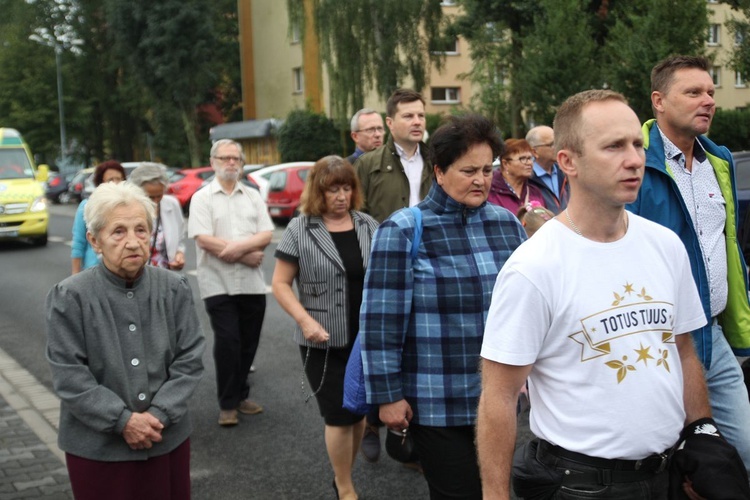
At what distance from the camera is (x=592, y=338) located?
2.51 metres

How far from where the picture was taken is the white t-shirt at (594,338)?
2514mm

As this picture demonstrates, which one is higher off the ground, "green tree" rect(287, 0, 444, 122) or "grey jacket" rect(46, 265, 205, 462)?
"green tree" rect(287, 0, 444, 122)

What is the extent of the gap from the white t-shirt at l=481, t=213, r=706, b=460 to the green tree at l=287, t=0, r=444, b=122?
38394mm

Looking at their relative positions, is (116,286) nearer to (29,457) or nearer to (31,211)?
(29,457)

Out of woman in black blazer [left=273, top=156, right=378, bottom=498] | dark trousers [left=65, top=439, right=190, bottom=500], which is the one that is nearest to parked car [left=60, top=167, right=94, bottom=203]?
woman in black blazer [left=273, top=156, right=378, bottom=498]

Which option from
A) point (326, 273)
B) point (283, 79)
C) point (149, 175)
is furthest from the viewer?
point (283, 79)

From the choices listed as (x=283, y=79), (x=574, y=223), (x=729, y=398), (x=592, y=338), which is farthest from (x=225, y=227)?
(x=283, y=79)

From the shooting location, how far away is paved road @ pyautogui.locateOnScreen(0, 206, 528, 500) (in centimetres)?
536

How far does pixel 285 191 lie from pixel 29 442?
1711 cm

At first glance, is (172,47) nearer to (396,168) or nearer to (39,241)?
(39,241)

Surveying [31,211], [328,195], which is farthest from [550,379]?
[31,211]

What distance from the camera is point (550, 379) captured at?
2.60 m

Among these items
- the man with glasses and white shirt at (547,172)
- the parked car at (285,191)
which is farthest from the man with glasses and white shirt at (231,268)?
the parked car at (285,191)

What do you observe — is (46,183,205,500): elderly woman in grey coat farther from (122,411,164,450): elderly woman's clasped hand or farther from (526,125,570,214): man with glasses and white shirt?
(526,125,570,214): man with glasses and white shirt
